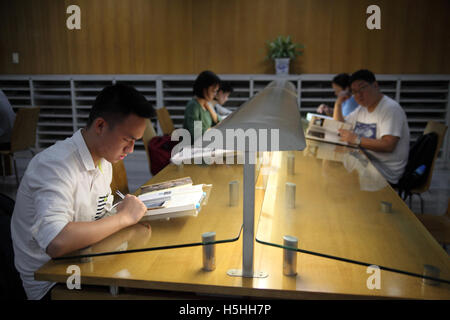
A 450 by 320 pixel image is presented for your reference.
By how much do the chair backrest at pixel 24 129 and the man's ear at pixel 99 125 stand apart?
3.22 meters

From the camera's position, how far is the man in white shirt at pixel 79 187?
3.46ft

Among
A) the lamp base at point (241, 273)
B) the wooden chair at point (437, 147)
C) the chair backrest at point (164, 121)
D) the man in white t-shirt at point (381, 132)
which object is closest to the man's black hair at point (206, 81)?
the chair backrest at point (164, 121)

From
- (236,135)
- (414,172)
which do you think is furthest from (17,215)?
(414,172)

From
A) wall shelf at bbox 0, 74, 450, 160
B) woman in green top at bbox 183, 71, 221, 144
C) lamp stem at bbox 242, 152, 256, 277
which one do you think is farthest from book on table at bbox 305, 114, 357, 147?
wall shelf at bbox 0, 74, 450, 160

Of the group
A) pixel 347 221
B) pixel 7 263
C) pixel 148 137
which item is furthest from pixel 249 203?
pixel 148 137

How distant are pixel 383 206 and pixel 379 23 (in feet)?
15.5

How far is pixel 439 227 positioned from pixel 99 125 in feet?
6.03

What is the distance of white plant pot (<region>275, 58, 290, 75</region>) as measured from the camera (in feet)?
17.3

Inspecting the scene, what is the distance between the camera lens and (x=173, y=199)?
1.27m

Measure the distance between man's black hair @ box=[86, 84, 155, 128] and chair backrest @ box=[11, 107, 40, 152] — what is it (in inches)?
126

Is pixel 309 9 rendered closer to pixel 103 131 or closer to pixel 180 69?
pixel 180 69

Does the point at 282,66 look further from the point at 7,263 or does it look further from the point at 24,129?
the point at 7,263

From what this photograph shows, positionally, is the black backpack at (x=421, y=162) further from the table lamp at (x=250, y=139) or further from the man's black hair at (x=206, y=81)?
the table lamp at (x=250, y=139)

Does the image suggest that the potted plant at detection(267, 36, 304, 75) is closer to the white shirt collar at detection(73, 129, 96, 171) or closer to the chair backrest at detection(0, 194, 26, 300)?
the white shirt collar at detection(73, 129, 96, 171)
